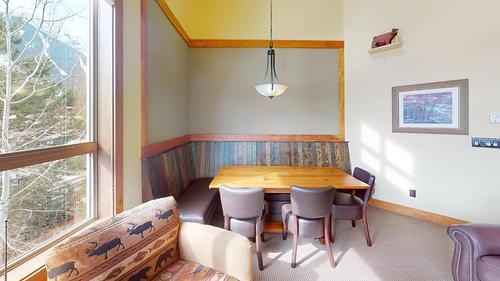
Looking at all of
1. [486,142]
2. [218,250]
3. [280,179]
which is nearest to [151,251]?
[218,250]

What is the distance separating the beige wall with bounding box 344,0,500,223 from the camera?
9.09 ft

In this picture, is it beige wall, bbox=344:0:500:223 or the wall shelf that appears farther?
the wall shelf

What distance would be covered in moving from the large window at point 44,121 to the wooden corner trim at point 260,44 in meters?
2.45

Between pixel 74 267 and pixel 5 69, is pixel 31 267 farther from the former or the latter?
pixel 5 69

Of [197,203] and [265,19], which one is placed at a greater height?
[265,19]

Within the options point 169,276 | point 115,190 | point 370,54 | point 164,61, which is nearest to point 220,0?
point 164,61

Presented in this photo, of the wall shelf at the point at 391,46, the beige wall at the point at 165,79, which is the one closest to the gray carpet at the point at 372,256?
the beige wall at the point at 165,79

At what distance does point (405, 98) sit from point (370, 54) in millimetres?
888

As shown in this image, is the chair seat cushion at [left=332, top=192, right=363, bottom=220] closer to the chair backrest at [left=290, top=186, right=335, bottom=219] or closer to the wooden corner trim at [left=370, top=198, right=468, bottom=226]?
the chair backrest at [left=290, top=186, right=335, bottom=219]

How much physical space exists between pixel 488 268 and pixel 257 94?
11.0 ft

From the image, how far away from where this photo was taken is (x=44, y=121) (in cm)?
134

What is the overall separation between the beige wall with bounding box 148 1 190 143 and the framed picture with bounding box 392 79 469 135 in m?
3.20

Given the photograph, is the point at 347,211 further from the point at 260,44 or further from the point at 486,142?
the point at 260,44

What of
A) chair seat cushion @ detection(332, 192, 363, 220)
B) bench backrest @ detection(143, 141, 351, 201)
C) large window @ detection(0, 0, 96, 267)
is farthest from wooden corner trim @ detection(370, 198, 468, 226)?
large window @ detection(0, 0, 96, 267)
